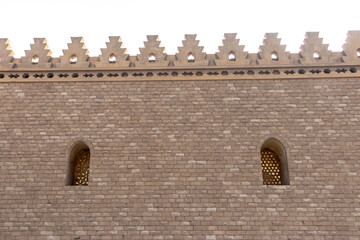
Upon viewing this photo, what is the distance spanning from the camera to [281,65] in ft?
27.4

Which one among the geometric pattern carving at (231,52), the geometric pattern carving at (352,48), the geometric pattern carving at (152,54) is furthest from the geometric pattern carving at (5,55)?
the geometric pattern carving at (352,48)

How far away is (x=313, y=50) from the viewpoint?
8531 mm

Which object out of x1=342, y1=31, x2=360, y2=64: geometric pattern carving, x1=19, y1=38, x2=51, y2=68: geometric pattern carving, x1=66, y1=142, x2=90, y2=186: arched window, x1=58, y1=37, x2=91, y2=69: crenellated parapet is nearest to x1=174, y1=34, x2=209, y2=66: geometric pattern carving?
x1=58, y1=37, x2=91, y2=69: crenellated parapet

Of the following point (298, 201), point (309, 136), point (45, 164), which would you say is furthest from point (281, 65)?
point (45, 164)

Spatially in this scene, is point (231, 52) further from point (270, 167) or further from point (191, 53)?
point (270, 167)

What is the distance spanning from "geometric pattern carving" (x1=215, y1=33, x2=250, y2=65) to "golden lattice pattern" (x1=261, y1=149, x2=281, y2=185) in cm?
215

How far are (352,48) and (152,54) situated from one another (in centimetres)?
469

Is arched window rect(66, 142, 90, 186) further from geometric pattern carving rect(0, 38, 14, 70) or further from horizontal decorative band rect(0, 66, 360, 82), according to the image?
geometric pattern carving rect(0, 38, 14, 70)

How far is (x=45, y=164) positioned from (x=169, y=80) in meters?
3.23

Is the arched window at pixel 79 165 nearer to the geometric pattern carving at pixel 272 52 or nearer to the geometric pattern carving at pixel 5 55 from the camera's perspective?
the geometric pattern carving at pixel 5 55

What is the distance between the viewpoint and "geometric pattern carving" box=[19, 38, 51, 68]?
850cm

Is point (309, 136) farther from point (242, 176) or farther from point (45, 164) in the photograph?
point (45, 164)

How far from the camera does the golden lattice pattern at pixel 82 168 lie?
25.7ft

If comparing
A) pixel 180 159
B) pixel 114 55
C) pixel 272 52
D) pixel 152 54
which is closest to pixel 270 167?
pixel 180 159
